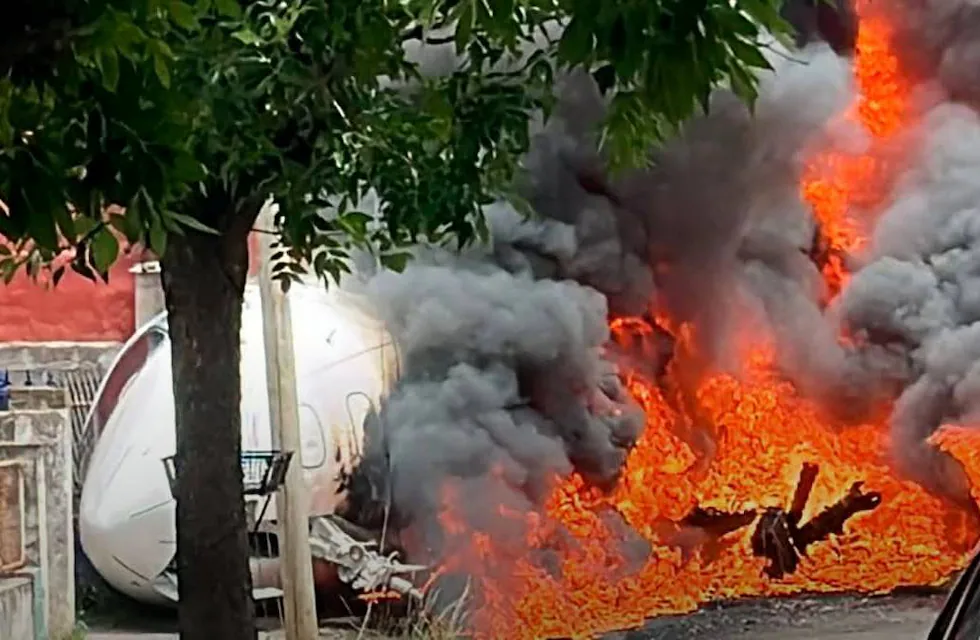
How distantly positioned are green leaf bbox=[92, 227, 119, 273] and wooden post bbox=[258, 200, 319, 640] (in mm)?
1980

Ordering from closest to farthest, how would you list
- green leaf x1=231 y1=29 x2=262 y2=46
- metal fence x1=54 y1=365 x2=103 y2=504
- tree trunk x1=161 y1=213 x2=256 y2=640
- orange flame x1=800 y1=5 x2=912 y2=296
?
green leaf x1=231 y1=29 x2=262 y2=46 → tree trunk x1=161 y1=213 x2=256 y2=640 → metal fence x1=54 y1=365 x2=103 y2=504 → orange flame x1=800 y1=5 x2=912 y2=296

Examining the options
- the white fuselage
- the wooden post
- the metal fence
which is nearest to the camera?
the wooden post

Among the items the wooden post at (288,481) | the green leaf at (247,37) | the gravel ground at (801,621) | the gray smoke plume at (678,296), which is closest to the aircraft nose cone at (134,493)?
the gravel ground at (801,621)

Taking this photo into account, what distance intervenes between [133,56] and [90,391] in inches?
98.1

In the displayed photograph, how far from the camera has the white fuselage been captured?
3.07 meters

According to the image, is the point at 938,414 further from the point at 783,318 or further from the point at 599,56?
the point at 599,56

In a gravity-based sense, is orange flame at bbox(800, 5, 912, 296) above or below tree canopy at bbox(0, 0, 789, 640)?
above

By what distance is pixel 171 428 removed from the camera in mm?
3090

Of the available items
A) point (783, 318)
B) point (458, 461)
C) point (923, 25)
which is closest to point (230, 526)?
point (458, 461)

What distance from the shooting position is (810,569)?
330cm

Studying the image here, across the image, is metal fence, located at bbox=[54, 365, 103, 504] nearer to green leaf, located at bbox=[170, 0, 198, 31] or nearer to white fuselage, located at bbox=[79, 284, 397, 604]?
white fuselage, located at bbox=[79, 284, 397, 604]

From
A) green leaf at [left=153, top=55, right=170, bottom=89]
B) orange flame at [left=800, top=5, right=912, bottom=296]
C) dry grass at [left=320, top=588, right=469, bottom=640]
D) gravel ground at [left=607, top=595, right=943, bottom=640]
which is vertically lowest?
gravel ground at [left=607, top=595, right=943, bottom=640]

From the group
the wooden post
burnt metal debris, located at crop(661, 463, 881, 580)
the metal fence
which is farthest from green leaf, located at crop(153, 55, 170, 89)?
burnt metal debris, located at crop(661, 463, 881, 580)

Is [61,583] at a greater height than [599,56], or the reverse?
[599,56]
